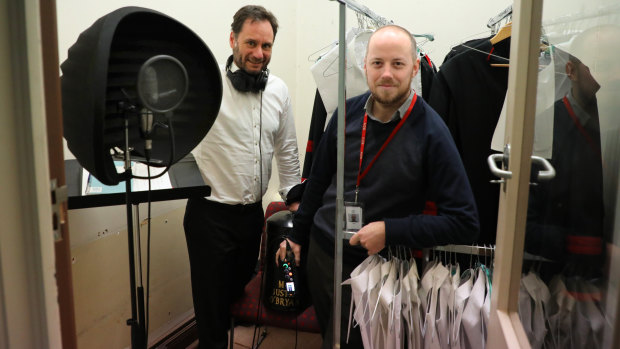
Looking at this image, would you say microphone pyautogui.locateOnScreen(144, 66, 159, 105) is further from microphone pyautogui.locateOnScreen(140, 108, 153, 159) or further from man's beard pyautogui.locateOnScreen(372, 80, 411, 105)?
man's beard pyautogui.locateOnScreen(372, 80, 411, 105)

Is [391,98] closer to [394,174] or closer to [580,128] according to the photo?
[394,174]

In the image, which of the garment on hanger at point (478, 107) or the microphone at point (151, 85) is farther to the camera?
the garment on hanger at point (478, 107)

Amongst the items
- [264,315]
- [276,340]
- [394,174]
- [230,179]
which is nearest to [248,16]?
[230,179]

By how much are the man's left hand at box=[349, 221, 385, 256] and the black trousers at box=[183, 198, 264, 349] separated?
Answer: 2.51 ft

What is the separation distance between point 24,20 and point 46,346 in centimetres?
47

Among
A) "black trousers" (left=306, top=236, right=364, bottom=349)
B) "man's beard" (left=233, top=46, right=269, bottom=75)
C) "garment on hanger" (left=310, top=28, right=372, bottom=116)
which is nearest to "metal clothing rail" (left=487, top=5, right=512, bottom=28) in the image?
"garment on hanger" (left=310, top=28, right=372, bottom=116)

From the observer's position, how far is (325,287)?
1576mm

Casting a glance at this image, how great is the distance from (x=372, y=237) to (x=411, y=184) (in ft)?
0.74

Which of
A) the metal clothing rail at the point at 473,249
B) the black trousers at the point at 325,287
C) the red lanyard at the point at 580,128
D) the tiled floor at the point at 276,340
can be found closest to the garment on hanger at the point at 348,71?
the black trousers at the point at 325,287

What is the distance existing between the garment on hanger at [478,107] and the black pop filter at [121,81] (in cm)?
108

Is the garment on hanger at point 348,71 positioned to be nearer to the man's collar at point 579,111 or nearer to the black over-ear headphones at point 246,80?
the black over-ear headphones at point 246,80

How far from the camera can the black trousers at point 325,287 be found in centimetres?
141

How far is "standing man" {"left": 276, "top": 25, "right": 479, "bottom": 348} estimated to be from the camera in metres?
1.30

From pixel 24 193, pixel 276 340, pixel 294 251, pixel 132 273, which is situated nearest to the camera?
pixel 24 193
